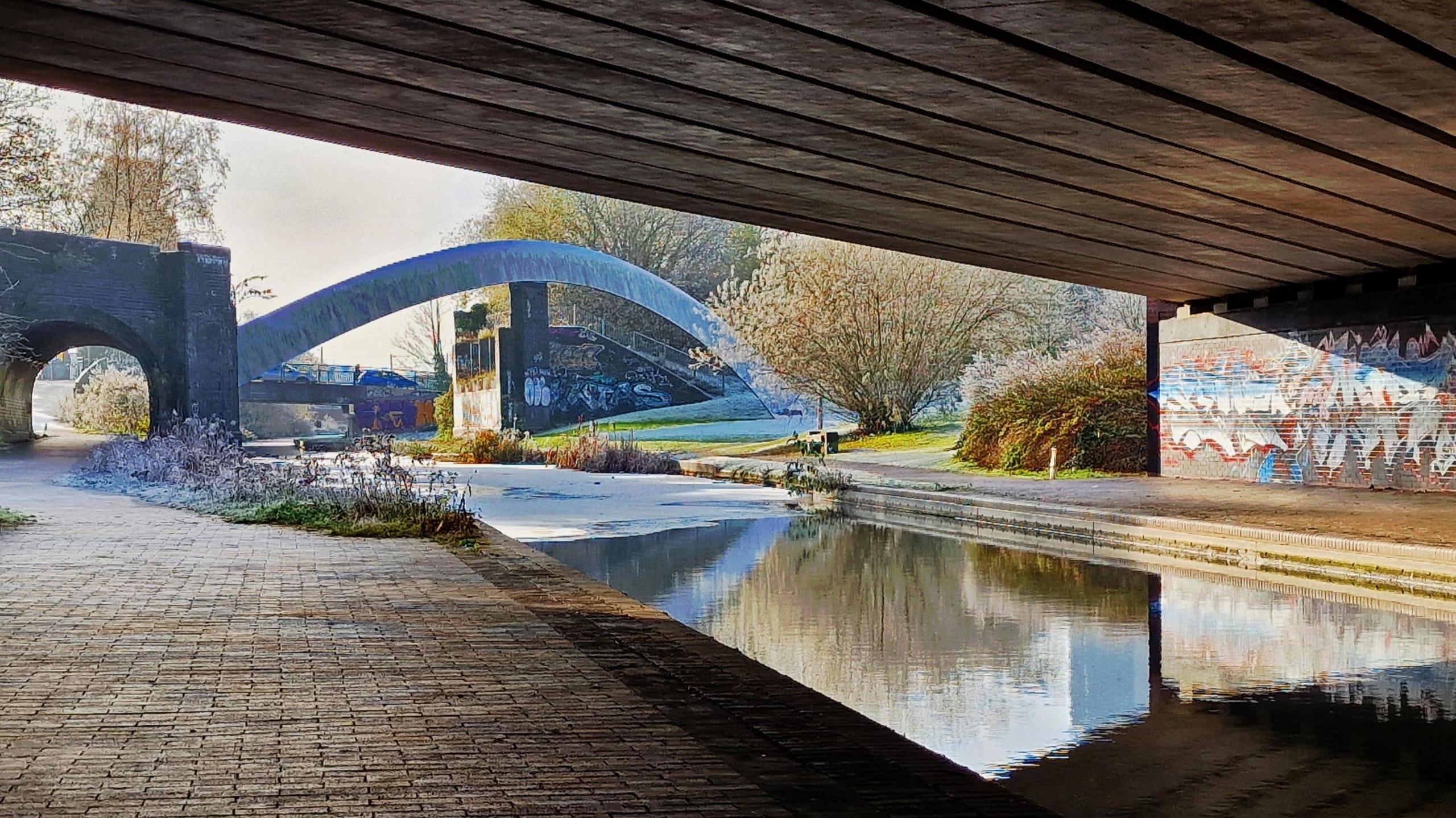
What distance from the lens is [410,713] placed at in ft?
16.1

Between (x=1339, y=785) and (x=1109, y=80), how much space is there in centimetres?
401

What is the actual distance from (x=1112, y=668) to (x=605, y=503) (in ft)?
43.5

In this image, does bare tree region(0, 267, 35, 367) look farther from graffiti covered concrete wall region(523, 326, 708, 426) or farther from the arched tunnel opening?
graffiti covered concrete wall region(523, 326, 708, 426)

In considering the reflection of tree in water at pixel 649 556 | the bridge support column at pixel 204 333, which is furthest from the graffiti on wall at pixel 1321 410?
the bridge support column at pixel 204 333

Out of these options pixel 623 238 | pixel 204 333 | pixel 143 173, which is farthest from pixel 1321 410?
pixel 623 238

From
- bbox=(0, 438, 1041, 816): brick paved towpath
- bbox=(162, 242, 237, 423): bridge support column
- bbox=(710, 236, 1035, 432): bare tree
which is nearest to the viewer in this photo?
bbox=(0, 438, 1041, 816): brick paved towpath

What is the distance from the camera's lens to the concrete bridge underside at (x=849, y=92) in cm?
630

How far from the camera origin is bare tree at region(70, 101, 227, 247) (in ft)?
129

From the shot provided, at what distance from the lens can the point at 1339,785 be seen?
5.34 m

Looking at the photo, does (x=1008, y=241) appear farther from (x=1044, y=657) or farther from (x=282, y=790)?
(x=282, y=790)

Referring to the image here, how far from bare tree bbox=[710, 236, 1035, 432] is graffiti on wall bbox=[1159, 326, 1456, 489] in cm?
1086

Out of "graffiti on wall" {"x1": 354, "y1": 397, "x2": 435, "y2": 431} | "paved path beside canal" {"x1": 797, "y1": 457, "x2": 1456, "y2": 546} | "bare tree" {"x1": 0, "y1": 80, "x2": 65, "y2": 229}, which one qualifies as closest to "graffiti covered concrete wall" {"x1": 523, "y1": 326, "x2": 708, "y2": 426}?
"graffiti on wall" {"x1": 354, "y1": 397, "x2": 435, "y2": 431}

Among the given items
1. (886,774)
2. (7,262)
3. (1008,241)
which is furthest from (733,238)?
(886,774)

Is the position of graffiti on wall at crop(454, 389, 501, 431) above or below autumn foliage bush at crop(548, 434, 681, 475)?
above
